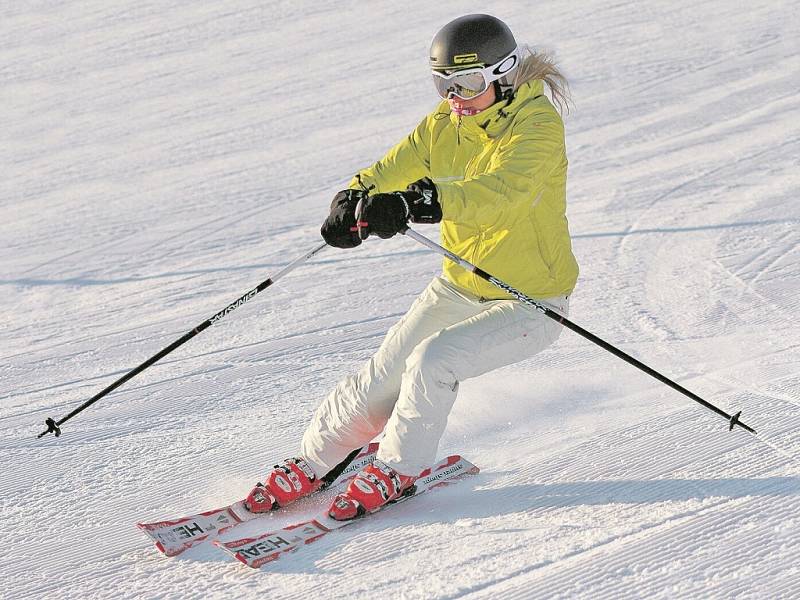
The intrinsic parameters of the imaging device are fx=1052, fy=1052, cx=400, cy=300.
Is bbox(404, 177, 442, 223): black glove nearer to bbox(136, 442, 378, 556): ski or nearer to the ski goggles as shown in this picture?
the ski goggles

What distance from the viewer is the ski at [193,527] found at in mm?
3668

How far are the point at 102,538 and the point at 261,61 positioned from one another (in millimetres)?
8685

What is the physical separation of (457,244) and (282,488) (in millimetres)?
1139

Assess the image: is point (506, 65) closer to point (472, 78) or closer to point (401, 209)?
point (472, 78)

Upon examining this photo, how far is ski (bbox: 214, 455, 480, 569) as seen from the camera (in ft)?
11.6

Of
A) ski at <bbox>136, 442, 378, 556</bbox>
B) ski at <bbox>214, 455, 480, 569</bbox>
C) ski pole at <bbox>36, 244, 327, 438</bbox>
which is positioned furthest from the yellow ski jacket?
ski at <bbox>136, 442, 378, 556</bbox>

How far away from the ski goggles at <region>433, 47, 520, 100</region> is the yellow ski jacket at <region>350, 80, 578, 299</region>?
0.09 metres

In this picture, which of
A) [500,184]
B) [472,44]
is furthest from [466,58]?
[500,184]

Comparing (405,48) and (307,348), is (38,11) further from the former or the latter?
(307,348)

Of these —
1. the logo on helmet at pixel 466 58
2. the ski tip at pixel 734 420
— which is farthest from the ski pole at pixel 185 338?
the ski tip at pixel 734 420

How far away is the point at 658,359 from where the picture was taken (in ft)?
16.9

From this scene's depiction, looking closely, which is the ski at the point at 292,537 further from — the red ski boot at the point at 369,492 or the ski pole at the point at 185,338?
the ski pole at the point at 185,338

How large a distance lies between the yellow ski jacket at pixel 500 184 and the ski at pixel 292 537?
738 mm

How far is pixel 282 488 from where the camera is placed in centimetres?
394
